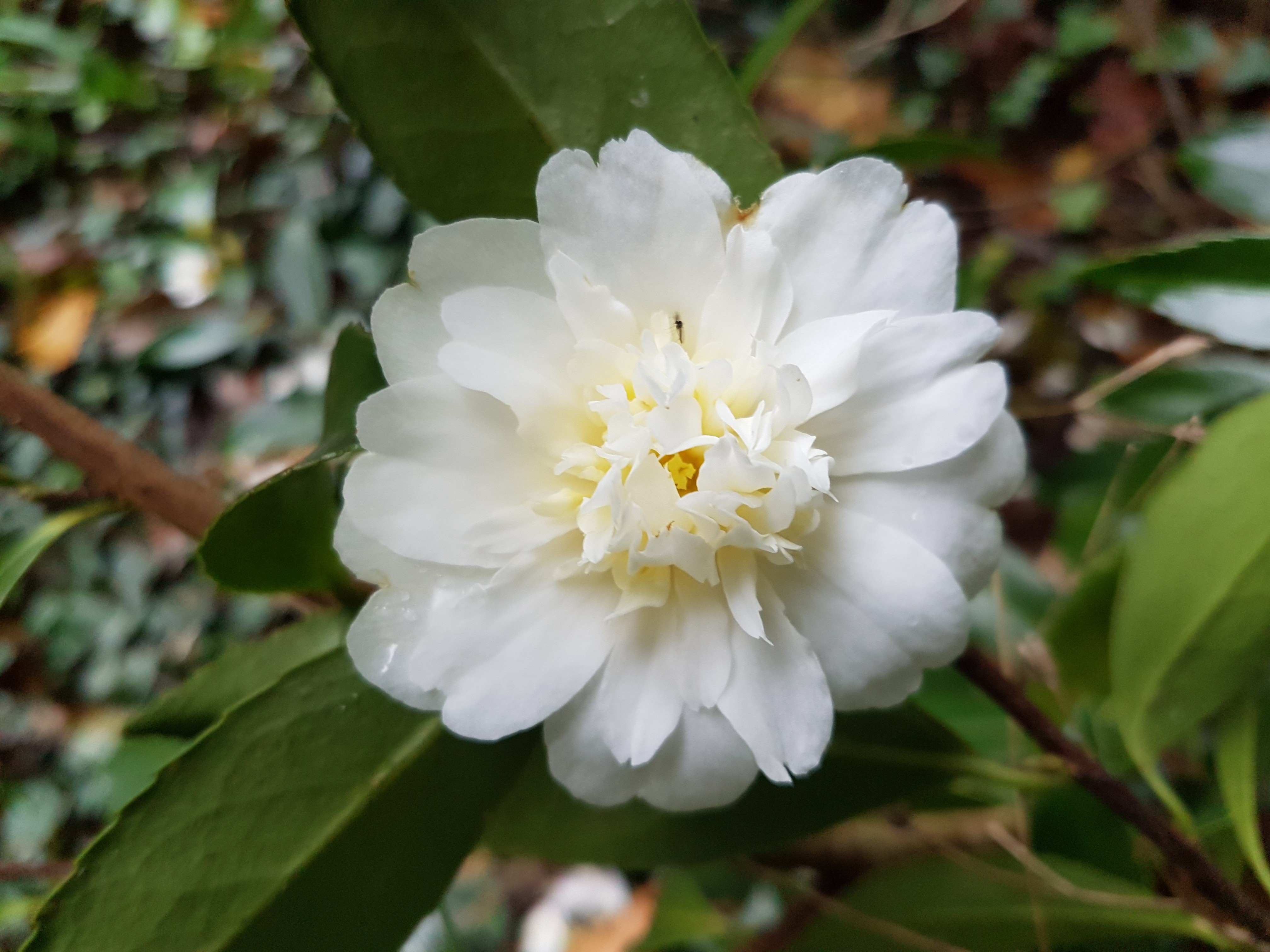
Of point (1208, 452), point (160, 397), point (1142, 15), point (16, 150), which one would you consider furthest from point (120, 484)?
point (1142, 15)

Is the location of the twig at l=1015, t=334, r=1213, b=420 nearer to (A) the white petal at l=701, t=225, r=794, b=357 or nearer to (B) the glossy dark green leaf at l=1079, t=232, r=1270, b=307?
(B) the glossy dark green leaf at l=1079, t=232, r=1270, b=307

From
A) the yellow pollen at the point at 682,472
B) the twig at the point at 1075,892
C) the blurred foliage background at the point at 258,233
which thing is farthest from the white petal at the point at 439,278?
the blurred foliage background at the point at 258,233

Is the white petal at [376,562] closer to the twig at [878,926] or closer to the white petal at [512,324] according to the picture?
the white petal at [512,324]

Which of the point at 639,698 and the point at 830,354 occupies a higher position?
the point at 830,354

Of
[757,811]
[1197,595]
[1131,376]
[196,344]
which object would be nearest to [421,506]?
[757,811]

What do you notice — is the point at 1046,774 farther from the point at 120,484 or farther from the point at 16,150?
the point at 16,150

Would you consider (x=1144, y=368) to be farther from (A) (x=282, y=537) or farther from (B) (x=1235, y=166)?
(A) (x=282, y=537)
